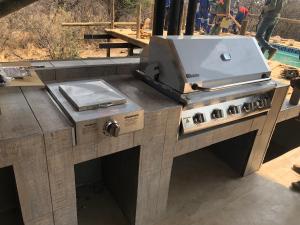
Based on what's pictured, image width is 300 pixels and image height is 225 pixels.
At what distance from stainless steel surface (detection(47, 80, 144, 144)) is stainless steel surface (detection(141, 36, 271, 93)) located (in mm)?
425

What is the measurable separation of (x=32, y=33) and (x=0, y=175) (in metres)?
7.54

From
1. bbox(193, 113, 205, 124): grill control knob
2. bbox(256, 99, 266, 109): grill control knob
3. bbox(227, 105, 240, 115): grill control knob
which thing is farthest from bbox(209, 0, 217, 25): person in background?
bbox(193, 113, 205, 124): grill control knob

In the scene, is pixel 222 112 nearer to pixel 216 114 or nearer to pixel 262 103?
pixel 216 114

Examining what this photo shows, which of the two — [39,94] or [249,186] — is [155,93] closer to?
[39,94]

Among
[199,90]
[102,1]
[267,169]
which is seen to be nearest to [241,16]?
[102,1]

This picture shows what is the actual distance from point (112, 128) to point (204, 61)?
86cm

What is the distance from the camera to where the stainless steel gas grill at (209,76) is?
5.37ft

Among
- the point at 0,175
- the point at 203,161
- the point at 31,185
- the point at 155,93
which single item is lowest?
the point at 203,161

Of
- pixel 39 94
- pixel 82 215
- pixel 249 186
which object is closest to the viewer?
pixel 39 94

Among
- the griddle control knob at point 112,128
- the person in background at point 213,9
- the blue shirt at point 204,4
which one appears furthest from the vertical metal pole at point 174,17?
the blue shirt at point 204,4

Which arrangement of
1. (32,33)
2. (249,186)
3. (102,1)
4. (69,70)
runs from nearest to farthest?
(69,70), (249,186), (32,33), (102,1)

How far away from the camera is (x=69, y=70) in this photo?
1856 mm

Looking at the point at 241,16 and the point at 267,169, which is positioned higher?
the point at 241,16

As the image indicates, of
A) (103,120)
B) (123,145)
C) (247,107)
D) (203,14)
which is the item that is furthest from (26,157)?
(203,14)
